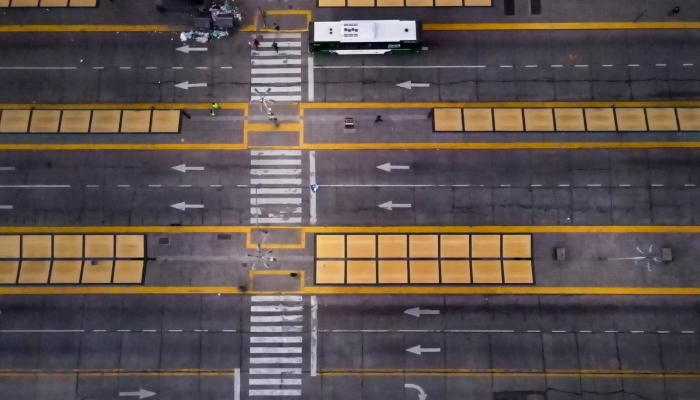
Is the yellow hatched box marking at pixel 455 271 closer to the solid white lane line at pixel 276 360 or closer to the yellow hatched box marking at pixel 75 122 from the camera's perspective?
the solid white lane line at pixel 276 360

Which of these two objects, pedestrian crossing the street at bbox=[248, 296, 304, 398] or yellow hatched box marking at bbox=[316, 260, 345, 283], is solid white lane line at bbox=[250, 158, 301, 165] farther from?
pedestrian crossing the street at bbox=[248, 296, 304, 398]

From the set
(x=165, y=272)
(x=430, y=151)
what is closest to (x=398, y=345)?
(x=430, y=151)

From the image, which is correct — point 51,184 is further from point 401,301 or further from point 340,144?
point 401,301

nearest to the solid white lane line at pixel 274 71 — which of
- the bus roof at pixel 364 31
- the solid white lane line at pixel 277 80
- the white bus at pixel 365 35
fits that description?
the solid white lane line at pixel 277 80

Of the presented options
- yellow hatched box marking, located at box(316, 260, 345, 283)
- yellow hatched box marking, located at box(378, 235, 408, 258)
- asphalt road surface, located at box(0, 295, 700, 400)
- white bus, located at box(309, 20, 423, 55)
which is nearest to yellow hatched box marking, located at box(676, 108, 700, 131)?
asphalt road surface, located at box(0, 295, 700, 400)

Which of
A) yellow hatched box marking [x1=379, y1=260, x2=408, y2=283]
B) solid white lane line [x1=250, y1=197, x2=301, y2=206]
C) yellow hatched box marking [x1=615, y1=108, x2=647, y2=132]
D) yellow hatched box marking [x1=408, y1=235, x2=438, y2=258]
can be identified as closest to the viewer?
yellow hatched box marking [x1=379, y1=260, x2=408, y2=283]
